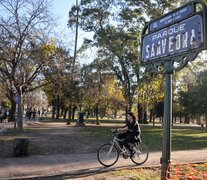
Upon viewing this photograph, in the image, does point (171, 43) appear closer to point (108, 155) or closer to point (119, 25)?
point (108, 155)

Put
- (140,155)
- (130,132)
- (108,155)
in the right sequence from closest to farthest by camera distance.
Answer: (108,155)
(130,132)
(140,155)

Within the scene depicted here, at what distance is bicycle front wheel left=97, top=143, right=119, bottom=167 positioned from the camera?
1030cm

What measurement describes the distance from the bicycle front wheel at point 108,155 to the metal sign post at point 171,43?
158 inches

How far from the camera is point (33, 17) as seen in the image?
21156 mm

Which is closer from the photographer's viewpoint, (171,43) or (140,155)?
(171,43)

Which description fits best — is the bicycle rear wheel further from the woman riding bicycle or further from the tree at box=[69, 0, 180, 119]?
the tree at box=[69, 0, 180, 119]

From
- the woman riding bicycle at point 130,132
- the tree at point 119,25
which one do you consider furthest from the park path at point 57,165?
the tree at point 119,25

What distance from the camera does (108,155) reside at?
10445 millimetres

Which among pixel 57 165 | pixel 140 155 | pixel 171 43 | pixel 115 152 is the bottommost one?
pixel 57 165

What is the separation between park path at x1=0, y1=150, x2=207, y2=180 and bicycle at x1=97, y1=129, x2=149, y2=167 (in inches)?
7.3

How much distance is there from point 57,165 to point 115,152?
1.85 metres

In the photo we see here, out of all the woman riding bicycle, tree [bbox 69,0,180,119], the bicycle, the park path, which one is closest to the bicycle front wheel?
the bicycle

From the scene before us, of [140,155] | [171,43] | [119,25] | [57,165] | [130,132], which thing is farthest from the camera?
[119,25]

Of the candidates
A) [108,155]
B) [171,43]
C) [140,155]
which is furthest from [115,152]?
[171,43]
